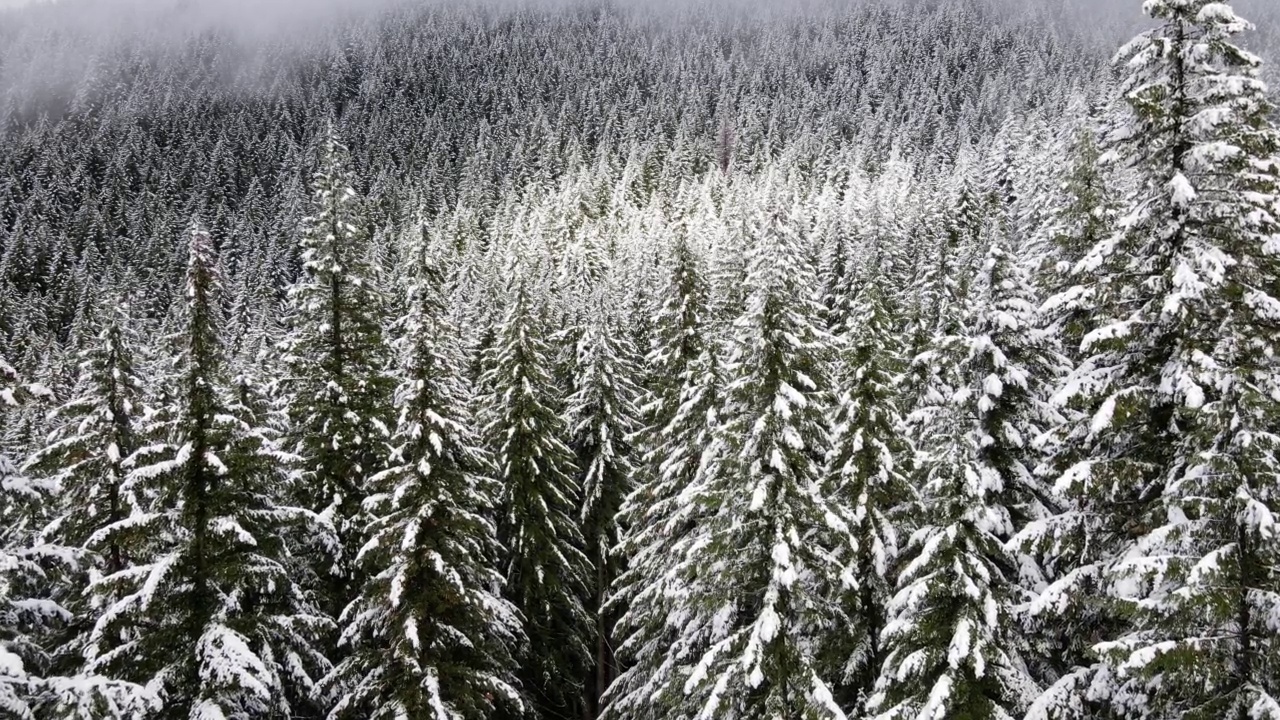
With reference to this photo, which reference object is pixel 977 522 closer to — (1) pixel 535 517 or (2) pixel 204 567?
(1) pixel 535 517

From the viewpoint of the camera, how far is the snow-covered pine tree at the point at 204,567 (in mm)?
13469

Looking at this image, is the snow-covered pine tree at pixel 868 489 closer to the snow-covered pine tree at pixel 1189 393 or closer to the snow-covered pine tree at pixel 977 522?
the snow-covered pine tree at pixel 977 522

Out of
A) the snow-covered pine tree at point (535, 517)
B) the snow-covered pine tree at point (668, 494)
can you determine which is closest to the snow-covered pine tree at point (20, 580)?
the snow-covered pine tree at point (668, 494)

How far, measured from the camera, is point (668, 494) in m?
22.3

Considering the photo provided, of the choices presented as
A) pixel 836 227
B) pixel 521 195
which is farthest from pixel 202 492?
pixel 521 195

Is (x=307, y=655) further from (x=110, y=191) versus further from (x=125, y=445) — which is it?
(x=110, y=191)

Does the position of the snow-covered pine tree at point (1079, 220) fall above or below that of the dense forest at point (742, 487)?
above

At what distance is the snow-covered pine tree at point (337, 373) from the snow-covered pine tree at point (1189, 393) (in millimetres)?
16687

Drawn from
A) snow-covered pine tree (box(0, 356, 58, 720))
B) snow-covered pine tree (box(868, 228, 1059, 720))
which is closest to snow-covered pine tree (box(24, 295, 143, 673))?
snow-covered pine tree (box(0, 356, 58, 720))

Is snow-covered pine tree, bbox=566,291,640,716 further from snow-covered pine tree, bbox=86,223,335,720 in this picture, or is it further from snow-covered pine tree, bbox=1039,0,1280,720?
snow-covered pine tree, bbox=1039,0,1280,720

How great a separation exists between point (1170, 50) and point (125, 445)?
25.9 meters

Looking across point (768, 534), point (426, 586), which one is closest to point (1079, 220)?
point (768, 534)

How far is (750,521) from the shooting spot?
1488 cm

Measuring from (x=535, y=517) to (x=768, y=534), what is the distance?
38.4ft
